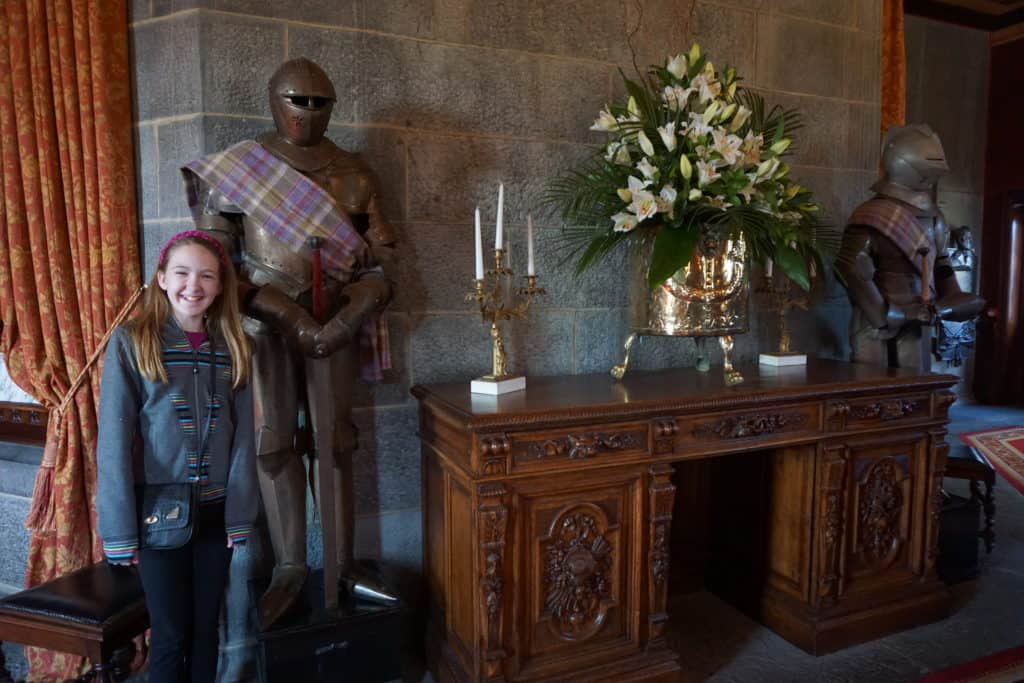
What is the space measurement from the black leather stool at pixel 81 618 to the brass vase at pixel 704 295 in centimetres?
166

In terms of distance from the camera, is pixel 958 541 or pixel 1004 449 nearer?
pixel 958 541

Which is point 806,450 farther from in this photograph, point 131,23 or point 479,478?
point 131,23

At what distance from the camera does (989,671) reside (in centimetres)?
214

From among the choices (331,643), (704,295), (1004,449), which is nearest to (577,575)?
(331,643)

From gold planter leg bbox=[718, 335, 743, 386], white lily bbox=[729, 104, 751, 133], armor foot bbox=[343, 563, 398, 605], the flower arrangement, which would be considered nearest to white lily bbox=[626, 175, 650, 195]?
the flower arrangement

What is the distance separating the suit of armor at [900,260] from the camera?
268 centimetres

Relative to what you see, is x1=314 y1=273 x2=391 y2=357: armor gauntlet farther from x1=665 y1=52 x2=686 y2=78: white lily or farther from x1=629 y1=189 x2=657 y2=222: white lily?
x1=665 y1=52 x2=686 y2=78: white lily

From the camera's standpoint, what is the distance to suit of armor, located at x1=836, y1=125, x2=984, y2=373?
2.68m

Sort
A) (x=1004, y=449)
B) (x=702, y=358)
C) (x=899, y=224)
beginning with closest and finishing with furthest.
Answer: (x=702, y=358) → (x=899, y=224) → (x=1004, y=449)

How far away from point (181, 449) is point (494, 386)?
2.68ft

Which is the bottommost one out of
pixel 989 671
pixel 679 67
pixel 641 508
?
pixel 989 671

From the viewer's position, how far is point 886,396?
7.61 ft

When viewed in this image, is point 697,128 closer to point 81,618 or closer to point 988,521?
point 81,618

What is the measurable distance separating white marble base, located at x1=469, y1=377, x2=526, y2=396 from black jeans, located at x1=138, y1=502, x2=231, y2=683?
2.41ft
